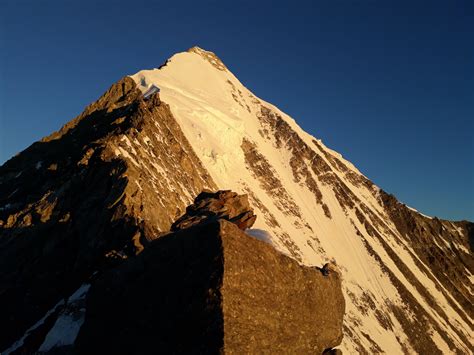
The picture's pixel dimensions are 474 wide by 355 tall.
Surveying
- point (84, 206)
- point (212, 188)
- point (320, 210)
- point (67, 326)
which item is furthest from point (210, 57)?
point (67, 326)

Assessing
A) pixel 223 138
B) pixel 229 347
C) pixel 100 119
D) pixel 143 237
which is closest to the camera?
pixel 229 347

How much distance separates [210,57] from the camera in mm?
134625

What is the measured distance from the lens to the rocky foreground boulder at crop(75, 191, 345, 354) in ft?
45.7

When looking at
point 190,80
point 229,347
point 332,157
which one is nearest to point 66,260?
point 229,347

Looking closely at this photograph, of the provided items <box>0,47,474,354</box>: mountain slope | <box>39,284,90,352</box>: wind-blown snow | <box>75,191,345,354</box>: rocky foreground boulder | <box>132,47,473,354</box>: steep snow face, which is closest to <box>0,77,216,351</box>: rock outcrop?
<box>0,47,474,354</box>: mountain slope

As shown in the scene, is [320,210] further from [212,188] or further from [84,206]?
[84,206]

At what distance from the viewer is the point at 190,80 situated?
108375mm

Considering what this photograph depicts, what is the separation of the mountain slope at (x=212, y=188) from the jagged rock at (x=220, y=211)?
2.46 metres

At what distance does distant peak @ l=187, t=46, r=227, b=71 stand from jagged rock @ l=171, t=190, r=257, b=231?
96917 mm

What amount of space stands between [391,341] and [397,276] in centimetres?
1989

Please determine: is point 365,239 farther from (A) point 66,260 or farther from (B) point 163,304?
(B) point 163,304

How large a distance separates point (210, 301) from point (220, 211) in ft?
63.2

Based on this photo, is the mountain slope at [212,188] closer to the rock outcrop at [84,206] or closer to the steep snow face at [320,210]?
the rock outcrop at [84,206]

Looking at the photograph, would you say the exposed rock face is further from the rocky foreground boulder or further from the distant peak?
the distant peak
